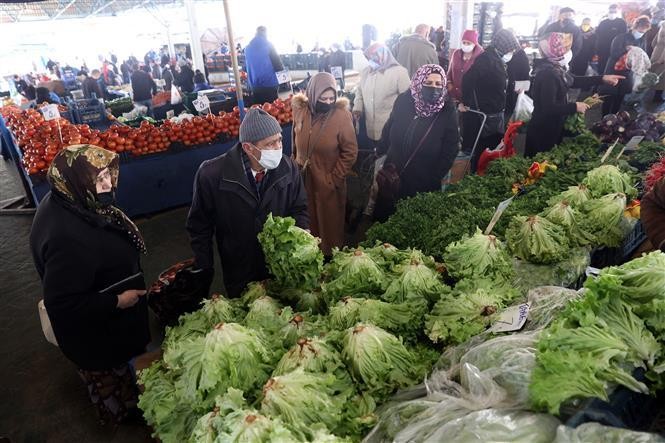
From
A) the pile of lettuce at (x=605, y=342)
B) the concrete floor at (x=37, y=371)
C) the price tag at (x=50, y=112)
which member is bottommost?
the concrete floor at (x=37, y=371)

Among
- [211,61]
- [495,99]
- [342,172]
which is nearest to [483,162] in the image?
[495,99]

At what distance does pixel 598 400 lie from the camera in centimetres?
105

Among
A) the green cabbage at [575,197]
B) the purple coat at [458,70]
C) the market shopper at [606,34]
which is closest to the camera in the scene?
the green cabbage at [575,197]

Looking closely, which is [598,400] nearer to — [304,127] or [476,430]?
[476,430]

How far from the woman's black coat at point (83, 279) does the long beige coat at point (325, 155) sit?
2.18 m

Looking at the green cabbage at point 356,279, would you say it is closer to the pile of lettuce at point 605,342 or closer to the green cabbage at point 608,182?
the pile of lettuce at point 605,342

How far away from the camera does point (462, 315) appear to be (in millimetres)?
1927

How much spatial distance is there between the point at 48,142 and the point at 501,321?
21.1ft

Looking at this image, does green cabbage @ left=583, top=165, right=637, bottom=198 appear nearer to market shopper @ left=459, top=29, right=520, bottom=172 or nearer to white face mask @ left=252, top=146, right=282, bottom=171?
market shopper @ left=459, top=29, right=520, bottom=172

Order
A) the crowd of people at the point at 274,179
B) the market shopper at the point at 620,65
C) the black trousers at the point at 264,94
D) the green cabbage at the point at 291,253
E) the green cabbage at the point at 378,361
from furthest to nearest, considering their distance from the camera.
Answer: the black trousers at the point at 264,94 → the market shopper at the point at 620,65 → the crowd of people at the point at 274,179 → the green cabbage at the point at 291,253 → the green cabbage at the point at 378,361

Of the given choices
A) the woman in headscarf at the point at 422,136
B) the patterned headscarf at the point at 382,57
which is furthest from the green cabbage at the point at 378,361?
the patterned headscarf at the point at 382,57

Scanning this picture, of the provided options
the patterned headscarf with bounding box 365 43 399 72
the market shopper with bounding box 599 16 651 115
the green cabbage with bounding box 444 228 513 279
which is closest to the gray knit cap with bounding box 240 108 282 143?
the green cabbage with bounding box 444 228 513 279

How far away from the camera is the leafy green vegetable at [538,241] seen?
256 centimetres

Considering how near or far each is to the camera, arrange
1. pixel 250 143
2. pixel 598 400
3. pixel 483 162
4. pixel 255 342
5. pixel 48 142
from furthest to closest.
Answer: pixel 48 142
pixel 483 162
pixel 250 143
pixel 255 342
pixel 598 400
